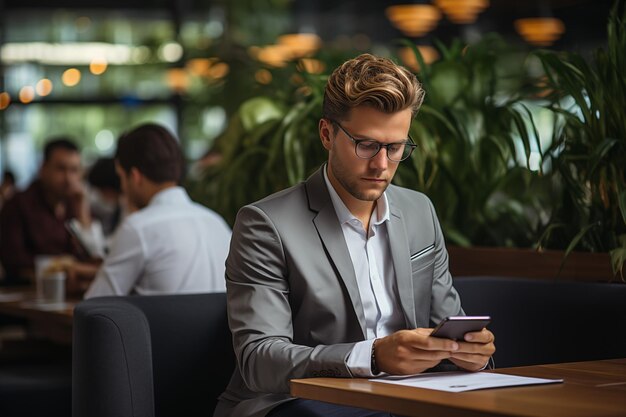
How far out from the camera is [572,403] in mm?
1864

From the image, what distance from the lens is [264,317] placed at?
240 cm

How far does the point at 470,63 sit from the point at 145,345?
1.73 meters

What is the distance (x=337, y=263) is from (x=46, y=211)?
4265 millimetres

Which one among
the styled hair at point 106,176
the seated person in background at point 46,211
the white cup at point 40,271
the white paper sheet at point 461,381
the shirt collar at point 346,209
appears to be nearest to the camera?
the white paper sheet at point 461,381

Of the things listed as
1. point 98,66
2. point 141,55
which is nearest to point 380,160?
point 141,55

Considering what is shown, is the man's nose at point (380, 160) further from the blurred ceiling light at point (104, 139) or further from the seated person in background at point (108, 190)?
the blurred ceiling light at point (104, 139)

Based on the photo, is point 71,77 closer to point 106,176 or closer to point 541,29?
point 541,29

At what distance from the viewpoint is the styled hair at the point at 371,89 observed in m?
2.41

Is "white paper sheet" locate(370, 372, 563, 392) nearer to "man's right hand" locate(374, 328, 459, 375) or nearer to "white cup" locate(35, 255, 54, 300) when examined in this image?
"man's right hand" locate(374, 328, 459, 375)

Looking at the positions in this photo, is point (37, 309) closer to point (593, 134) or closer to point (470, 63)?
point (470, 63)

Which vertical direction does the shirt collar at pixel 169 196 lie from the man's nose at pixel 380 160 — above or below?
below

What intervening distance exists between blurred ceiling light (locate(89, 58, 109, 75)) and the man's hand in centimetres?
1237

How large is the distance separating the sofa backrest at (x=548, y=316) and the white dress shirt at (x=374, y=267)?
18.7 inches

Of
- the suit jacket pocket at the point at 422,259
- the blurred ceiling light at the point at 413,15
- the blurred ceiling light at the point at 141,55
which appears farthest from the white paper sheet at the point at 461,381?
the blurred ceiling light at the point at 413,15
